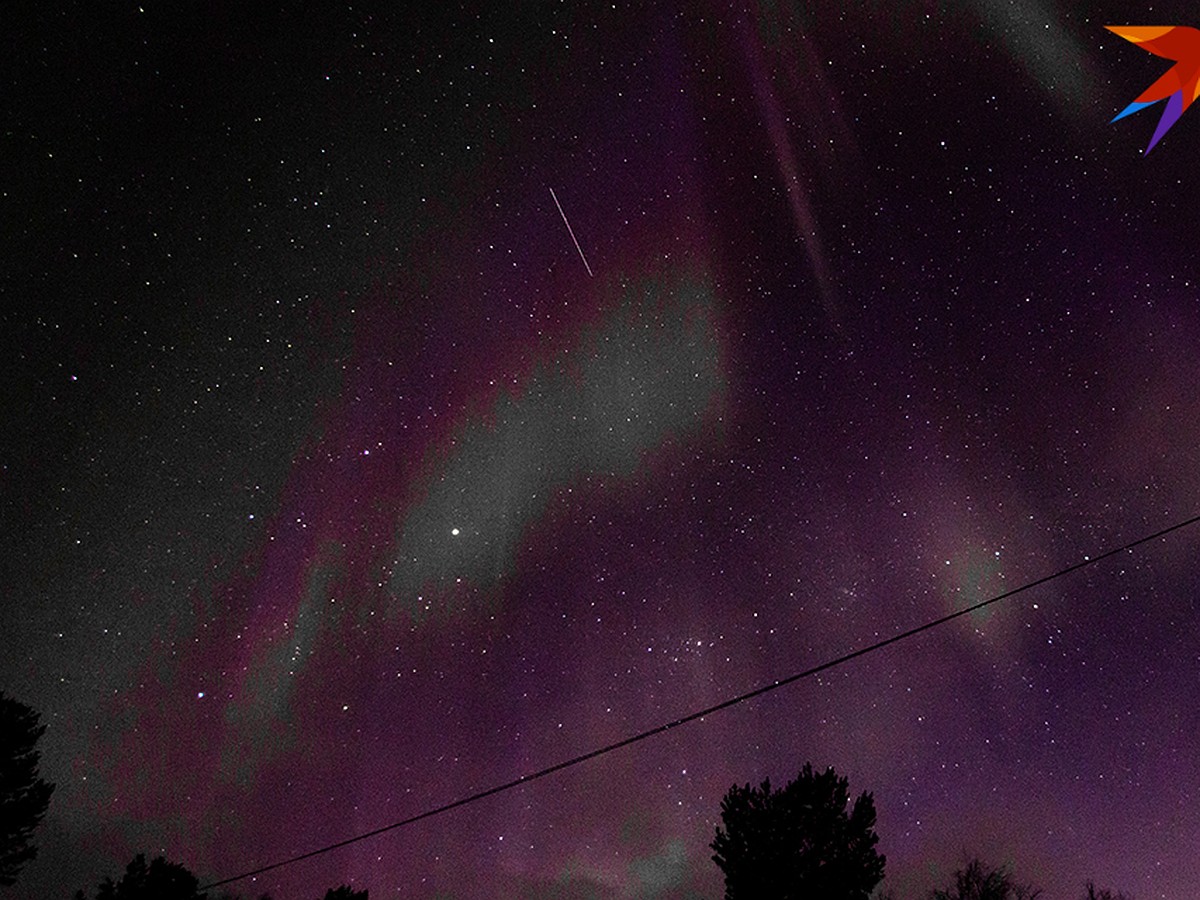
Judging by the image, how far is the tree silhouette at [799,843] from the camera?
1620cm

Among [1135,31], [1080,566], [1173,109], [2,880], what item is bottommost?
[2,880]

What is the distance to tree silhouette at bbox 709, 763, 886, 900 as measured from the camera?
53.2 feet

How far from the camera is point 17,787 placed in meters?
15.3

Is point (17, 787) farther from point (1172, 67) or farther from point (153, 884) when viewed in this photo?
point (1172, 67)

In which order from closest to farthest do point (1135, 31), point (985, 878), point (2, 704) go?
point (1135, 31) < point (2, 704) < point (985, 878)

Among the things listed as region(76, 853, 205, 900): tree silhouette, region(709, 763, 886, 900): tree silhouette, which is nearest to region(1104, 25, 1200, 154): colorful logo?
region(709, 763, 886, 900): tree silhouette

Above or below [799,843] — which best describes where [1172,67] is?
above

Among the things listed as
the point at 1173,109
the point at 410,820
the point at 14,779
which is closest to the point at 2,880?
the point at 14,779

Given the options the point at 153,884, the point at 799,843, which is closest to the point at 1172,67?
the point at 799,843

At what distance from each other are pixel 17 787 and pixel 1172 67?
72.2 feet

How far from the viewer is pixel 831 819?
17219 millimetres

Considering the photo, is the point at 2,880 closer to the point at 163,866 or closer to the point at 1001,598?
the point at 163,866

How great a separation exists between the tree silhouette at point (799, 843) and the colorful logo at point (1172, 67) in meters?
17.0

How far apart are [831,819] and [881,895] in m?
25.2
